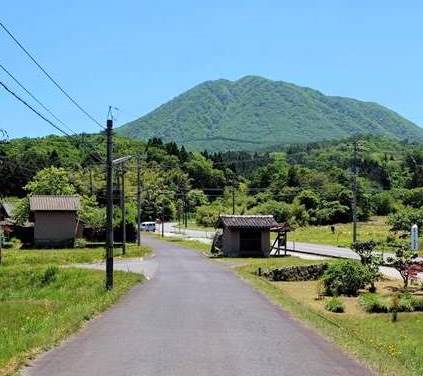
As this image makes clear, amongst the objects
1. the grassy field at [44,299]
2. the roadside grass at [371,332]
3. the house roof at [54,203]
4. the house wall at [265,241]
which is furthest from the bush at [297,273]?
the house roof at [54,203]

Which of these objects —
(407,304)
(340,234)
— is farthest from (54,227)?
(407,304)

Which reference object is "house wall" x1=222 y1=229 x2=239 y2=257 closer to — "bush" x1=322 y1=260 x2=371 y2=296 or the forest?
the forest

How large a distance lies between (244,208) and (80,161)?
33987mm

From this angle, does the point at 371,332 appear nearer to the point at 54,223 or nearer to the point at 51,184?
the point at 54,223

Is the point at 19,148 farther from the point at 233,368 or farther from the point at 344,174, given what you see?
the point at 233,368

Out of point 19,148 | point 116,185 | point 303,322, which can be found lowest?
point 303,322

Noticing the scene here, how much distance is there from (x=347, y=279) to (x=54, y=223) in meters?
→ 38.8

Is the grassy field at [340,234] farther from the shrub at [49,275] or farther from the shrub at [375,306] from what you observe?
the shrub at [375,306]

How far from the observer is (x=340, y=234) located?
284ft

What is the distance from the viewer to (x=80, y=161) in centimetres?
13712

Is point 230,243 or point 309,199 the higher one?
point 309,199

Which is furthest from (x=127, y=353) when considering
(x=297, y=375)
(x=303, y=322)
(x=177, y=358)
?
(x=303, y=322)

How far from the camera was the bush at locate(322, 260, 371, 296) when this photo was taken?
31.1m

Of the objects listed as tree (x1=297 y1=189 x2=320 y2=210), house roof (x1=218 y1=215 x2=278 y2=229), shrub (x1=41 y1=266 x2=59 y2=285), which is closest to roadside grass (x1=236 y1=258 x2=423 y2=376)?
shrub (x1=41 y1=266 x2=59 y2=285)
